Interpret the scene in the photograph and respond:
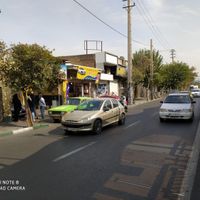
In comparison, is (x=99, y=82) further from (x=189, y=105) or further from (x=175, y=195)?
(x=175, y=195)

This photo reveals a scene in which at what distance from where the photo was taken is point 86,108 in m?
12.2

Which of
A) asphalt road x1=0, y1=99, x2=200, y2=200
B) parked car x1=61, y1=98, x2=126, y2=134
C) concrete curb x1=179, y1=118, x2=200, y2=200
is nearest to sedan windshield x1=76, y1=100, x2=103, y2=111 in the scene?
parked car x1=61, y1=98, x2=126, y2=134

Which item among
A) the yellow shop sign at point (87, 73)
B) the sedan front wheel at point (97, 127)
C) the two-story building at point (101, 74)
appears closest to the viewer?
the sedan front wheel at point (97, 127)

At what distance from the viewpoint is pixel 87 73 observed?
27984 mm

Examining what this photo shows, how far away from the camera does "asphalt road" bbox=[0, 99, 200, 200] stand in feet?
15.9

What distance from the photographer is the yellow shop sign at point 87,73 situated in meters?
26.1

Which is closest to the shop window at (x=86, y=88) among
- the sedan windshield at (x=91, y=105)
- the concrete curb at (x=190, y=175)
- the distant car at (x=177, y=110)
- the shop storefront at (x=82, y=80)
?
the shop storefront at (x=82, y=80)

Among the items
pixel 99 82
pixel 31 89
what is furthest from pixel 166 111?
pixel 99 82

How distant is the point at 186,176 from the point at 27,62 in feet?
32.5

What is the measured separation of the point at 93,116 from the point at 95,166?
185 inches

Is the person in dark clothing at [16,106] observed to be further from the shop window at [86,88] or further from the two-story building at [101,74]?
the shop window at [86,88]

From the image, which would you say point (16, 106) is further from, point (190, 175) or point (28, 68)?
point (190, 175)

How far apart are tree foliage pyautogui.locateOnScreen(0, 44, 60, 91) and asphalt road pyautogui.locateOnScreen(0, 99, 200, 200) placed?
362cm

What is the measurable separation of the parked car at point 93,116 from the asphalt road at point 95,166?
54 cm
